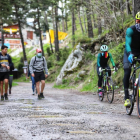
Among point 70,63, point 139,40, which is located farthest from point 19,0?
point 139,40

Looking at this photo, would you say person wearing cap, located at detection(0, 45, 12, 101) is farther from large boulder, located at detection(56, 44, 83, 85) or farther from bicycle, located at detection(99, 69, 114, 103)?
large boulder, located at detection(56, 44, 83, 85)

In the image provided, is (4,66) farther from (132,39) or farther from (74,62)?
(74,62)

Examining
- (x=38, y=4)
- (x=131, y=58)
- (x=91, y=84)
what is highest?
(x=38, y=4)

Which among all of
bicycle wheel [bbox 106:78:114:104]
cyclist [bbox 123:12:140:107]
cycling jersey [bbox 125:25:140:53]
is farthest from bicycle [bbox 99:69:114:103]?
cycling jersey [bbox 125:25:140:53]

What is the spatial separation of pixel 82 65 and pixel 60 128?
55.6 feet

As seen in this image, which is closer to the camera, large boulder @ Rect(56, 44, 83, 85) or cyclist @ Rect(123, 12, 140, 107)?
cyclist @ Rect(123, 12, 140, 107)

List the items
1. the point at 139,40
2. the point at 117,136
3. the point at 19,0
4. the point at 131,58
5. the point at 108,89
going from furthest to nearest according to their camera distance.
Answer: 1. the point at 19,0
2. the point at 108,89
3. the point at 139,40
4. the point at 131,58
5. the point at 117,136

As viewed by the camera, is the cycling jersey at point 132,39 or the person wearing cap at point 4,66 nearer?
the cycling jersey at point 132,39

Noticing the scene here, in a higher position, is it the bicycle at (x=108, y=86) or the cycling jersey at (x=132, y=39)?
the cycling jersey at (x=132, y=39)

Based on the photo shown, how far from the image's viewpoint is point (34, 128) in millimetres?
4148

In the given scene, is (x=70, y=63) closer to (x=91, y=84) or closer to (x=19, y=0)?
(x=91, y=84)

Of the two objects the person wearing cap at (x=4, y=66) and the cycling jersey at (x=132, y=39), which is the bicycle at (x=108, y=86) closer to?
the person wearing cap at (x=4, y=66)

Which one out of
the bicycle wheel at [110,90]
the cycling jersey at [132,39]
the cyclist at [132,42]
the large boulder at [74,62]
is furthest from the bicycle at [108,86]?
the large boulder at [74,62]

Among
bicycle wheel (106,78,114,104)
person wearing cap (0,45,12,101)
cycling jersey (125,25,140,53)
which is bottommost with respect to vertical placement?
bicycle wheel (106,78,114,104)
